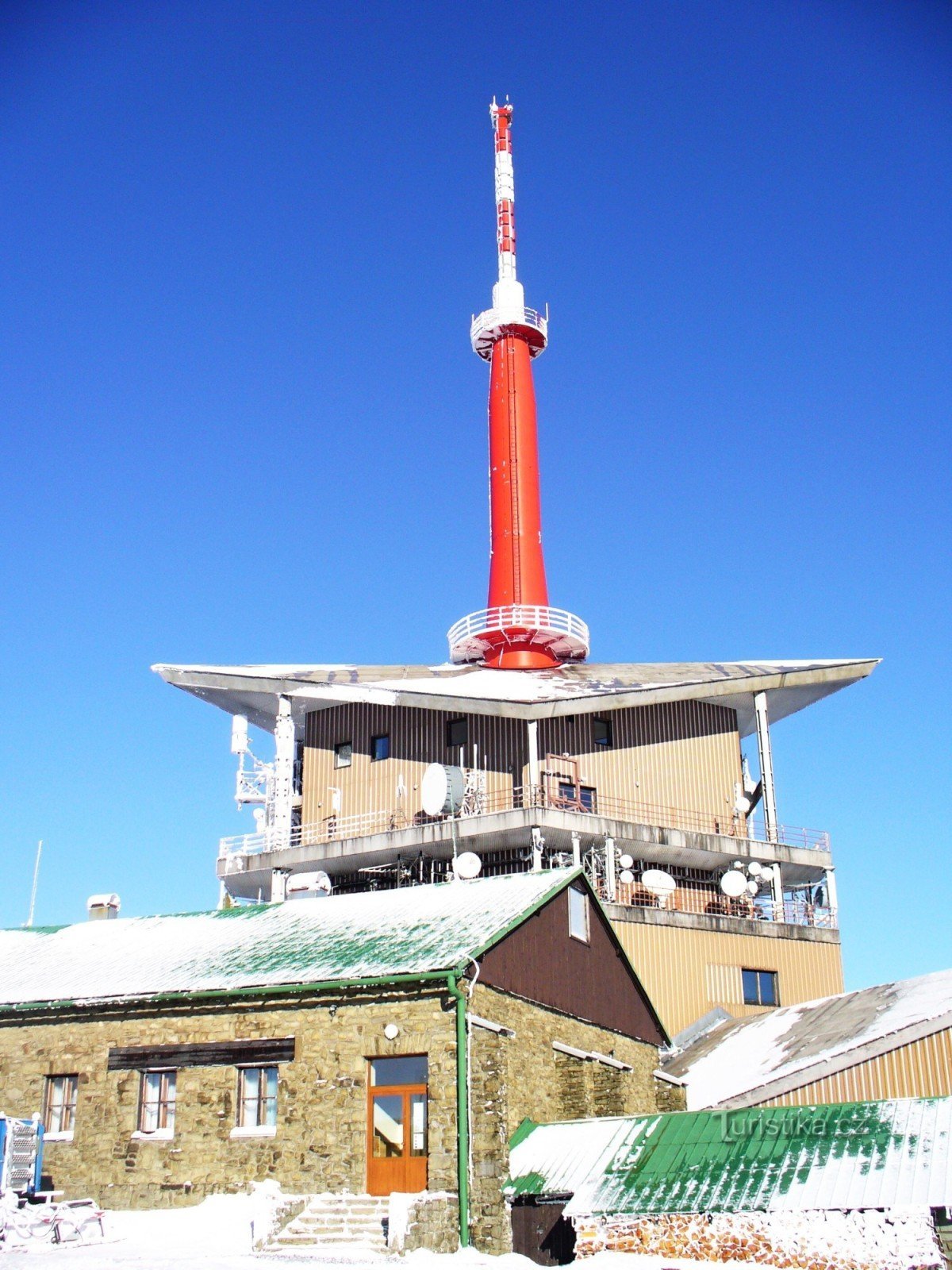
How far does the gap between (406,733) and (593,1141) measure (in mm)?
21359

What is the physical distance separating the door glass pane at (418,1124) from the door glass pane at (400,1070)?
244 mm

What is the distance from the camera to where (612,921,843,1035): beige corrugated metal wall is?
34562mm

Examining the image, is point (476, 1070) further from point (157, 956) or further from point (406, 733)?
point (406, 733)

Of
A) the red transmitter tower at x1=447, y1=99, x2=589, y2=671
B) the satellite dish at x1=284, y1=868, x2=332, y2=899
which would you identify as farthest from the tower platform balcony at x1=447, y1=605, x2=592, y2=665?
the satellite dish at x1=284, y1=868, x2=332, y2=899

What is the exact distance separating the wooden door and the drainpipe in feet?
2.03

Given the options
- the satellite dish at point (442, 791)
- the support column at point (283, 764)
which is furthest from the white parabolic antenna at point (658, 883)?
the support column at point (283, 764)

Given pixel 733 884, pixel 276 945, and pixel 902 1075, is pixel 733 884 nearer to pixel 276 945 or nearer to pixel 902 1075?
pixel 902 1075

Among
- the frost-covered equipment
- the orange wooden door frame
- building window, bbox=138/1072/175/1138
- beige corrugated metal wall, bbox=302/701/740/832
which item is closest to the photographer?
the orange wooden door frame

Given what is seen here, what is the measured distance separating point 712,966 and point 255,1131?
1903cm

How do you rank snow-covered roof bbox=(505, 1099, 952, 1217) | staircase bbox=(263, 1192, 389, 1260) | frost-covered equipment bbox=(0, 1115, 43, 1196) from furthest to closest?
frost-covered equipment bbox=(0, 1115, 43, 1196) → staircase bbox=(263, 1192, 389, 1260) → snow-covered roof bbox=(505, 1099, 952, 1217)

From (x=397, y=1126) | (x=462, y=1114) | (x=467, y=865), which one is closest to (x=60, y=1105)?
(x=397, y=1126)

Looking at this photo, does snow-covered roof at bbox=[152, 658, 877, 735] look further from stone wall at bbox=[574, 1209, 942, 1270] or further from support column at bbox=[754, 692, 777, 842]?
stone wall at bbox=[574, 1209, 942, 1270]

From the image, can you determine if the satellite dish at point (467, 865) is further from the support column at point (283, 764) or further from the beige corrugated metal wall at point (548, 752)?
the support column at point (283, 764)

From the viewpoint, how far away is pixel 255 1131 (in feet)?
64.8
